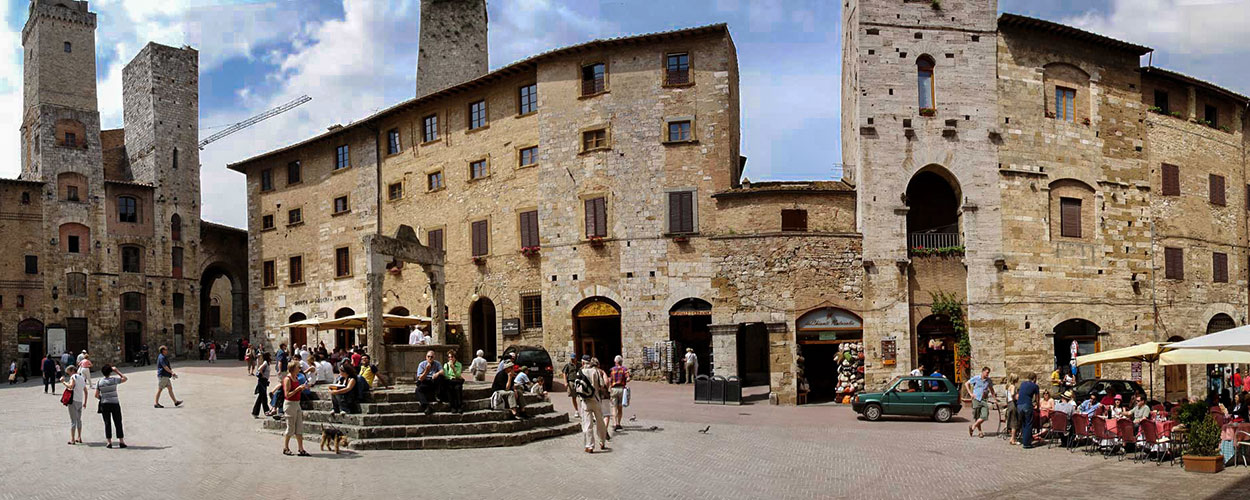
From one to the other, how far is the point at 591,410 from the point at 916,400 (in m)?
10.4

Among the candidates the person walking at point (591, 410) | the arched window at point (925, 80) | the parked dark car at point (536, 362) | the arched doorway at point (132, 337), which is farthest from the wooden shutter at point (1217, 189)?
the arched doorway at point (132, 337)

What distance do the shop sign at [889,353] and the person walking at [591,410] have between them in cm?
A: 1446

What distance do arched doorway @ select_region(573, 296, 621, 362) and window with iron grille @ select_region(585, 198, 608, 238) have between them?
2340mm

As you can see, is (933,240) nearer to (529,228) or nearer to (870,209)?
(870,209)

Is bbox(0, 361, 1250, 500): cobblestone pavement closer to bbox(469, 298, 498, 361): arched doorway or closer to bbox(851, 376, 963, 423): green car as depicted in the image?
bbox(851, 376, 963, 423): green car

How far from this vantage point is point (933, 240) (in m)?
30.4

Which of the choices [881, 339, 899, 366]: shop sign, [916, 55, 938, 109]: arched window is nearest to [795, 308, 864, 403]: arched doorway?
[881, 339, 899, 366]: shop sign

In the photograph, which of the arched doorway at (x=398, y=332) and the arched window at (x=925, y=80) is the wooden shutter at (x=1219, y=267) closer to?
the arched window at (x=925, y=80)

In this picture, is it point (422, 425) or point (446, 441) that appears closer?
point (446, 441)

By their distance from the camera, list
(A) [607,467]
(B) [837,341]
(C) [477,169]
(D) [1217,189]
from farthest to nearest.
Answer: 1. (C) [477,169]
2. (D) [1217,189]
3. (B) [837,341]
4. (A) [607,467]

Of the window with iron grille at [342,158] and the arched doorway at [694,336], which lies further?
the window with iron grille at [342,158]

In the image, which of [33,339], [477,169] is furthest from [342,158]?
[33,339]

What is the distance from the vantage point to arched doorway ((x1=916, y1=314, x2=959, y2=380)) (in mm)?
29828

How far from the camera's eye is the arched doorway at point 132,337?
152ft
